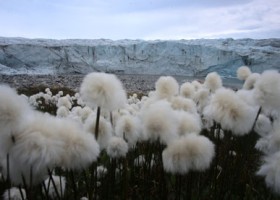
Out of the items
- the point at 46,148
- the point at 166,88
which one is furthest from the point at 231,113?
the point at 46,148

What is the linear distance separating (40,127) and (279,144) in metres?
1.77

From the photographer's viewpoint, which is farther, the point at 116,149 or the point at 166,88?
the point at 166,88

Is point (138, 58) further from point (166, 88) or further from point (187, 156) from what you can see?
point (187, 156)

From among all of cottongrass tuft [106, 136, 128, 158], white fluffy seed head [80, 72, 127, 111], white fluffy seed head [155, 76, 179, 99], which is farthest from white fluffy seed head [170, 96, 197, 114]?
white fluffy seed head [80, 72, 127, 111]

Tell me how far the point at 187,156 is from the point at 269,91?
1130 millimetres

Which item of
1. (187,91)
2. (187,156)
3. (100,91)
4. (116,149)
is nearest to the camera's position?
(187,156)

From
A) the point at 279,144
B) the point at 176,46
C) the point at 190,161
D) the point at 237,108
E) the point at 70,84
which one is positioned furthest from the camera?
the point at 176,46

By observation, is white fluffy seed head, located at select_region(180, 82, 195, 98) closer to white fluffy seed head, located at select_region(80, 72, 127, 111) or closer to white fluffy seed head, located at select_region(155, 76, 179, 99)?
white fluffy seed head, located at select_region(155, 76, 179, 99)

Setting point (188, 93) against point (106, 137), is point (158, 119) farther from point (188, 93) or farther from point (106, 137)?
point (188, 93)

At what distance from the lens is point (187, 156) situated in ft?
7.95

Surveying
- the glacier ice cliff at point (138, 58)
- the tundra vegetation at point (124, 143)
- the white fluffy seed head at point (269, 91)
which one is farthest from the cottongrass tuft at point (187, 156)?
the glacier ice cliff at point (138, 58)

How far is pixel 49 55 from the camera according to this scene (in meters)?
41.0

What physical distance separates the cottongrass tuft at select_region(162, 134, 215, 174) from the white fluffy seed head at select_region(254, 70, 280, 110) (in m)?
0.92

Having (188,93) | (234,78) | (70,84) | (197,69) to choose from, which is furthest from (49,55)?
(188,93)
